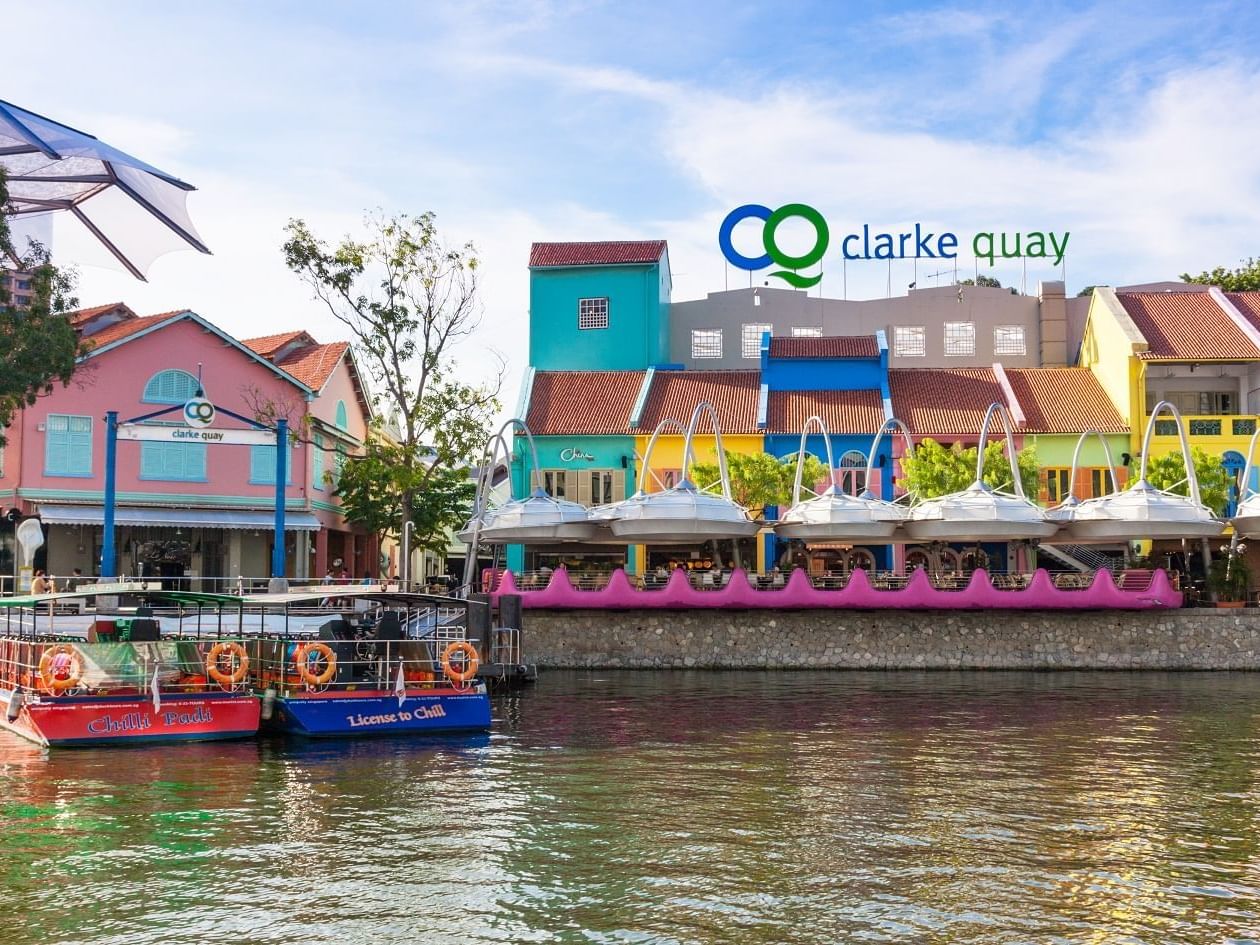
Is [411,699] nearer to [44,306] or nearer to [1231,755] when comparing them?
[1231,755]

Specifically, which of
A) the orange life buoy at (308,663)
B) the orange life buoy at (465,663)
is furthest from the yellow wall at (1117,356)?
the orange life buoy at (308,663)

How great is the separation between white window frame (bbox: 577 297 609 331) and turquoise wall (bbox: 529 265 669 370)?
150 millimetres

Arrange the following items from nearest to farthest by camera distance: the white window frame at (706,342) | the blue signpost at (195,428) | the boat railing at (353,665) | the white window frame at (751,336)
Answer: the boat railing at (353,665)
the blue signpost at (195,428)
the white window frame at (751,336)
the white window frame at (706,342)

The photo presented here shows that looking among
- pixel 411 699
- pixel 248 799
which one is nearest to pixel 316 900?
pixel 248 799

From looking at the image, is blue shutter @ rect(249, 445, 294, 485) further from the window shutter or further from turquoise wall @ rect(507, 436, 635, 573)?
the window shutter

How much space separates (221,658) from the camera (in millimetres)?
23047

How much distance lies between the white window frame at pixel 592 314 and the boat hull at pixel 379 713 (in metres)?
31.1

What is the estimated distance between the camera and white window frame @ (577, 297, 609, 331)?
174 ft

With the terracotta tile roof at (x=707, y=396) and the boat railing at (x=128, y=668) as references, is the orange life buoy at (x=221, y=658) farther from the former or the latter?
the terracotta tile roof at (x=707, y=396)

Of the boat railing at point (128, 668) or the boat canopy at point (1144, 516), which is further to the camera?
the boat canopy at point (1144, 516)

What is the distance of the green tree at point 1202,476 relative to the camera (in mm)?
41406

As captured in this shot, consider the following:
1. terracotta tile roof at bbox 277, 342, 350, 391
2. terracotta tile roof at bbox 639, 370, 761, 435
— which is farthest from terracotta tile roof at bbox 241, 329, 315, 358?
terracotta tile roof at bbox 639, 370, 761, 435

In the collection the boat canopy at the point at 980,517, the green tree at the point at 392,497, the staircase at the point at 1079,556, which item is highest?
the green tree at the point at 392,497

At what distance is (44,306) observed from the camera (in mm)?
33250
